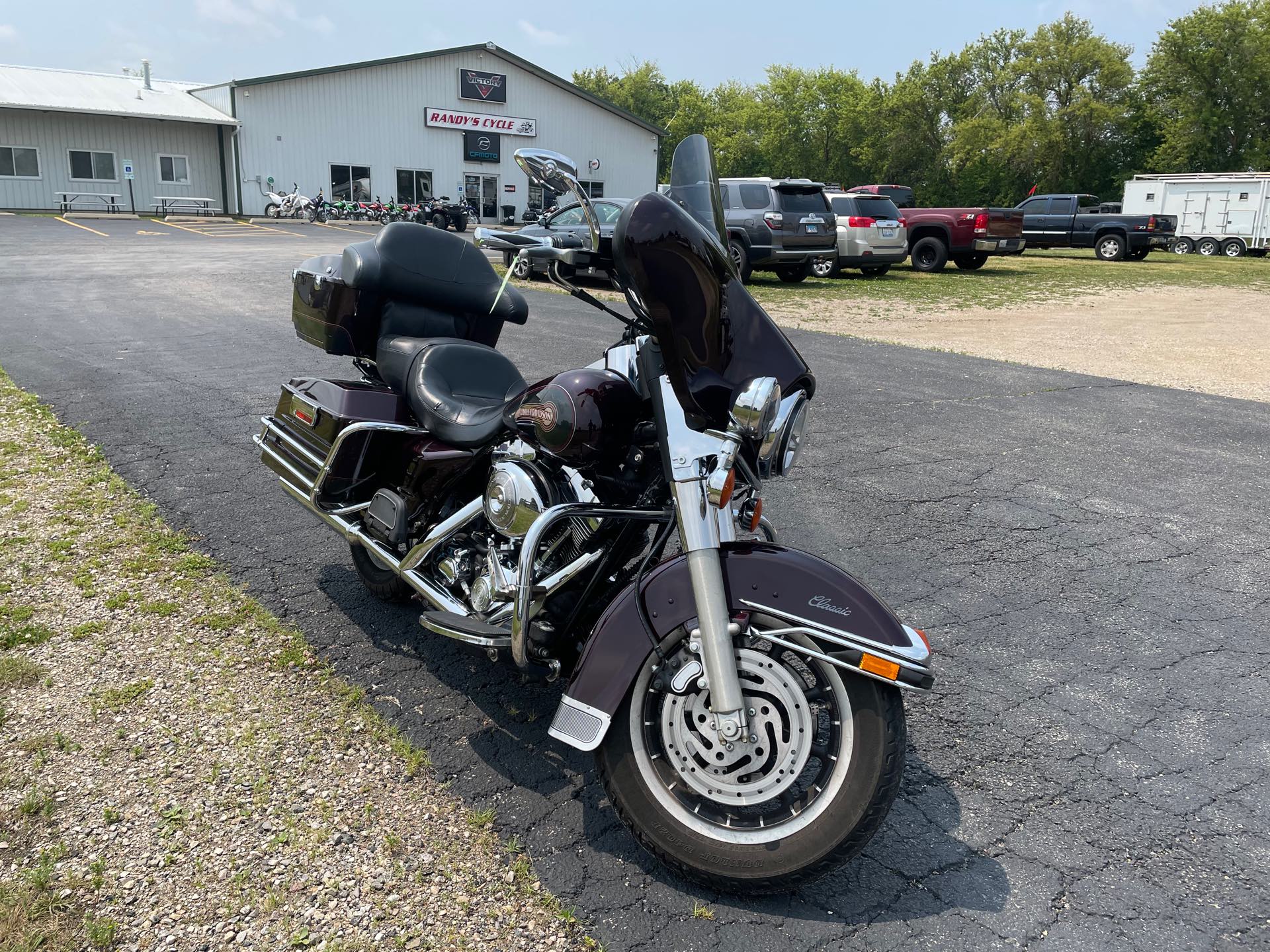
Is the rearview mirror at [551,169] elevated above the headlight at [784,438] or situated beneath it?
elevated above

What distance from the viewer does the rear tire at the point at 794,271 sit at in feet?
61.9

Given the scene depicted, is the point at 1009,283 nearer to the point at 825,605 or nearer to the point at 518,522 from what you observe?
the point at 518,522

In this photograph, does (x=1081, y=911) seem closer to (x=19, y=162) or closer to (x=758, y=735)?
(x=758, y=735)

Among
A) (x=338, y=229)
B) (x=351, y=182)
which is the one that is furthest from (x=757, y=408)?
(x=351, y=182)

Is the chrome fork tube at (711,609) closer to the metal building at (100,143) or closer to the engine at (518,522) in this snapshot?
the engine at (518,522)

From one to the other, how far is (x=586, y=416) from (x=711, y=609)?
2.15 ft

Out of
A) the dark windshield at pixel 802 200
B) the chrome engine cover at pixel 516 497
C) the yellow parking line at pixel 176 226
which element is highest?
the dark windshield at pixel 802 200

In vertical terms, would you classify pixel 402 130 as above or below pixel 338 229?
above

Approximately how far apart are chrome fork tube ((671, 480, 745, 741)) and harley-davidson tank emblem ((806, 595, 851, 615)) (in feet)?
0.65

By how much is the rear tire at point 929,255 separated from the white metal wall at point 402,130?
16.5 meters

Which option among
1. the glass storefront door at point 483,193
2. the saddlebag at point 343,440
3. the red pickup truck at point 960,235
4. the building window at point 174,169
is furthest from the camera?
the glass storefront door at point 483,193

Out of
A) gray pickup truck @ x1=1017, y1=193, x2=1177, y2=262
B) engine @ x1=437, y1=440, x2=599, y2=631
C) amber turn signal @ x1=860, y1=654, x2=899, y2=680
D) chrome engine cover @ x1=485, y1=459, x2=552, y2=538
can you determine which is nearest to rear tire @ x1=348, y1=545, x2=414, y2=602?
engine @ x1=437, y1=440, x2=599, y2=631

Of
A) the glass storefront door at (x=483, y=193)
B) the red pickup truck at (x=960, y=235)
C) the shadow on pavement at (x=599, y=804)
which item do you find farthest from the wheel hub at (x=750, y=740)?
the glass storefront door at (x=483, y=193)

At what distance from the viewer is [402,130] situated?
41.0 metres
